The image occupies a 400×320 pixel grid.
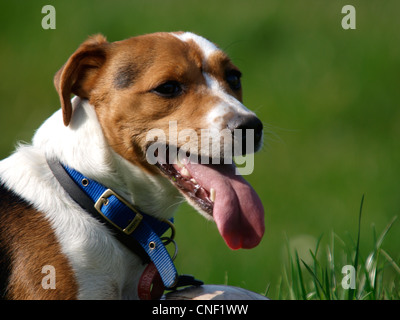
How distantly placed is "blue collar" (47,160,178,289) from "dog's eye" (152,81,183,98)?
0.66m

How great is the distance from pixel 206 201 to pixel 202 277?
2713 mm

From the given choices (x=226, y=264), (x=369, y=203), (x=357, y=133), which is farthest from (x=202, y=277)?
(x=357, y=133)

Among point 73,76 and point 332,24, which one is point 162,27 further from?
point 73,76

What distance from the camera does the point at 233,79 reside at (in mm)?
4078

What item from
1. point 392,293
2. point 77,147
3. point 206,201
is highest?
point 77,147

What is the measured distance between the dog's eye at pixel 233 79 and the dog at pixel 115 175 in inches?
4.0

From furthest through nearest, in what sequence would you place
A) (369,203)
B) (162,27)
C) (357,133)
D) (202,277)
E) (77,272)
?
(162,27) < (357,133) < (369,203) < (202,277) < (77,272)

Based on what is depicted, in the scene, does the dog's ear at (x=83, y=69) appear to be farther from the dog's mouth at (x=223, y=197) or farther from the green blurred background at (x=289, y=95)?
the green blurred background at (x=289, y=95)

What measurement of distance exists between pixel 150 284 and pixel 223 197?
0.61 m

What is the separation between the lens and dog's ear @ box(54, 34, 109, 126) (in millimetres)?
3640

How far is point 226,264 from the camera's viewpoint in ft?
20.7
